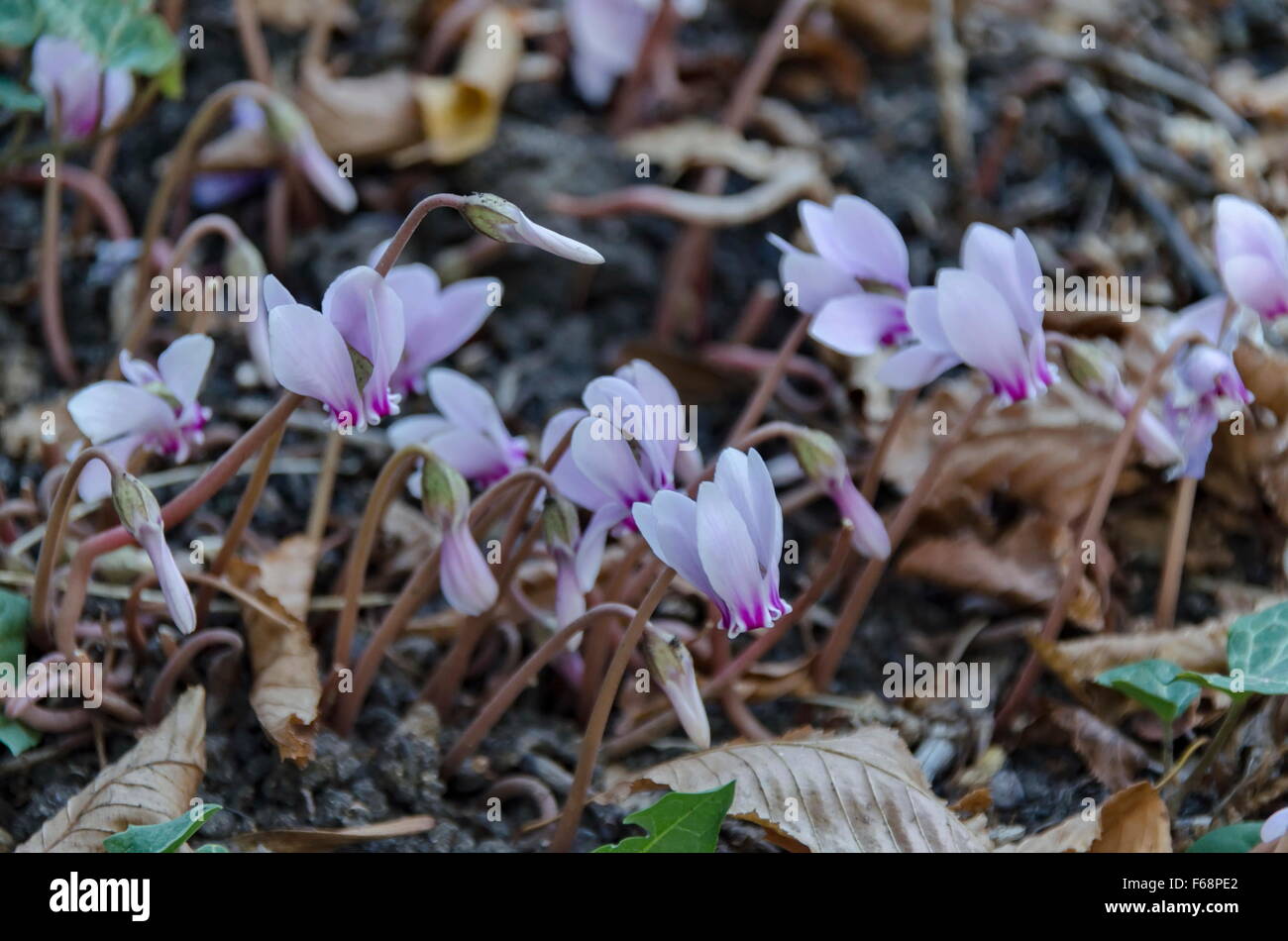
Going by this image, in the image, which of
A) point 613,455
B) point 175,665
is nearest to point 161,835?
point 175,665

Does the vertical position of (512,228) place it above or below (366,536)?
above

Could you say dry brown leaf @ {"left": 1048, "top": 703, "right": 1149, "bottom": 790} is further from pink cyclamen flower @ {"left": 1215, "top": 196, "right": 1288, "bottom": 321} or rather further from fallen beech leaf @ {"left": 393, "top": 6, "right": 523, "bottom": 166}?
fallen beech leaf @ {"left": 393, "top": 6, "right": 523, "bottom": 166}

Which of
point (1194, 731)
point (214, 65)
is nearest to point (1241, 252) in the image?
point (1194, 731)

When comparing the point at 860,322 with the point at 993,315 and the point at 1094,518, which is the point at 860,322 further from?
the point at 1094,518

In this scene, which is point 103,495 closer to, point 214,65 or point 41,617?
point 41,617

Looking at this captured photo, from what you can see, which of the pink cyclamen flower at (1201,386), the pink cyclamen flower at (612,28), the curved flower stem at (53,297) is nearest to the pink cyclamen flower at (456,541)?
the pink cyclamen flower at (1201,386)
